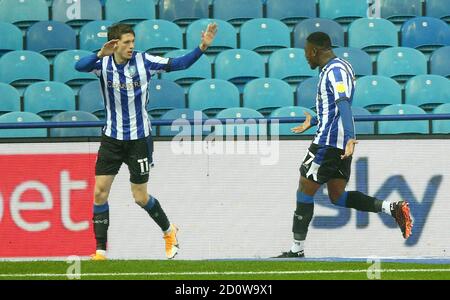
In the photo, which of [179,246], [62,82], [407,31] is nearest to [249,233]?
[179,246]

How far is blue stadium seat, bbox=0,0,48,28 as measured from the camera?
15250mm

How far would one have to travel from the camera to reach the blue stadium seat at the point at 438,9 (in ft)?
52.1

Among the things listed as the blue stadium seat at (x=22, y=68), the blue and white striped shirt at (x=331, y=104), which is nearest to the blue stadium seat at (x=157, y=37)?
the blue stadium seat at (x=22, y=68)

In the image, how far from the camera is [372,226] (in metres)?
12.2

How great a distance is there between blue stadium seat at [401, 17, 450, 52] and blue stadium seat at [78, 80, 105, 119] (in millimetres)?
3959

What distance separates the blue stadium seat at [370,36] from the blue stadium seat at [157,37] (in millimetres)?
2104

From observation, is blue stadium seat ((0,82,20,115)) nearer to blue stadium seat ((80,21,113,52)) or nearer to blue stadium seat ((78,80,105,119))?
blue stadium seat ((78,80,105,119))

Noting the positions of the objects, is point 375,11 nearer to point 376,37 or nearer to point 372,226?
point 376,37

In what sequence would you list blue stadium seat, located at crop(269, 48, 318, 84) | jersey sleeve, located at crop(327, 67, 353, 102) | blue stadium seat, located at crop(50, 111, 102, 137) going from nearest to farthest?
→ jersey sleeve, located at crop(327, 67, 353, 102) → blue stadium seat, located at crop(50, 111, 102, 137) → blue stadium seat, located at crop(269, 48, 318, 84)

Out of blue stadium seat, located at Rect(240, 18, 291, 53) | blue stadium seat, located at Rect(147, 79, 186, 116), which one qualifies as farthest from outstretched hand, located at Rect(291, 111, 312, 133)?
blue stadium seat, located at Rect(240, 18, 291, 53)

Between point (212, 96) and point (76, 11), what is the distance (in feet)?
8.11

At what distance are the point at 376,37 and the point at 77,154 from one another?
466 cm

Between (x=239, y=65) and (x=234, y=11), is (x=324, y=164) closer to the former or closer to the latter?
(x=239, y=65)

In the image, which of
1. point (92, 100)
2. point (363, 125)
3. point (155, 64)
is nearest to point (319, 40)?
point (155, 64)
